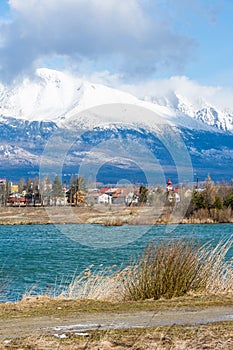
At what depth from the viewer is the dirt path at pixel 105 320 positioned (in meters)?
9.52

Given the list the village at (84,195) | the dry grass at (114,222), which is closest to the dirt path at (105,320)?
the dry grass at (114,222)

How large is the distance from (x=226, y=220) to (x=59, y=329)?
75424mm

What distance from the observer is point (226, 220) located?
83125 millimetres

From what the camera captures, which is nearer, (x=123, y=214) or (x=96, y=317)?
(x=96, y=317)

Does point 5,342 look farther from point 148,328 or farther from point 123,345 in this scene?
point 148,328

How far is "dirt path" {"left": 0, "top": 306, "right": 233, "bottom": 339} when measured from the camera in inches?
375

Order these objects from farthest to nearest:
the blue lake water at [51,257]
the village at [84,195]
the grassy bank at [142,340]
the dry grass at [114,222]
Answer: the village at [84,195], the dry grass at [114,222], the blue lake water at [51,257], the grassy bank at [142,340]

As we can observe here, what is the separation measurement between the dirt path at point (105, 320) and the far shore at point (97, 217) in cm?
5864

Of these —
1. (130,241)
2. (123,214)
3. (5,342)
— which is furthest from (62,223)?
(5,342)

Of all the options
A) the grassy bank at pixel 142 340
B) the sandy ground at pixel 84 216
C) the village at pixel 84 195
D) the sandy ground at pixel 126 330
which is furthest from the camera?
the village at pixel 84 195

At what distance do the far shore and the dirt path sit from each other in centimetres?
5864

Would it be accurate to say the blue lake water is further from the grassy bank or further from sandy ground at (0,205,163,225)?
sandy ground at (0,205,163,225)

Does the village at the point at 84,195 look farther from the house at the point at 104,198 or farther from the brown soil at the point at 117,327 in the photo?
the brown soil at the point at 117,327

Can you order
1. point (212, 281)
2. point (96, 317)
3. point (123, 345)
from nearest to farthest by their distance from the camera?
1. point (123, 345)
2. point (96, 317)
3. point (212, 281)
